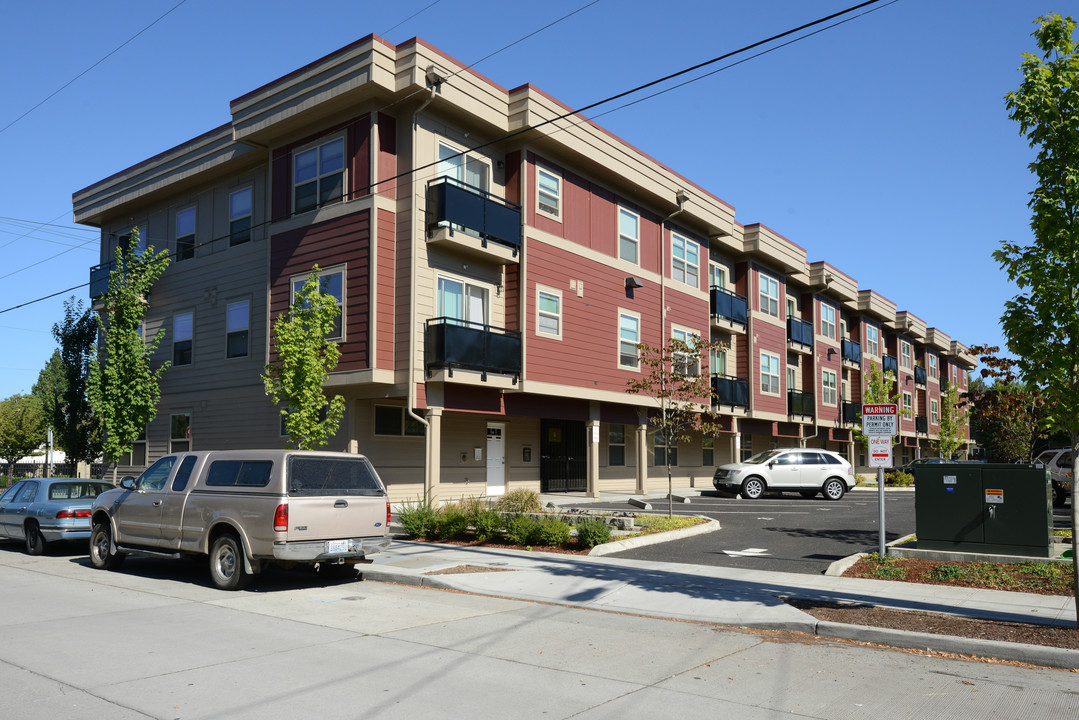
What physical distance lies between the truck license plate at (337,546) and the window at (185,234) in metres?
17.4

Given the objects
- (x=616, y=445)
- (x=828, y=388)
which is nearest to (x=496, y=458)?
(x=616, y=445)

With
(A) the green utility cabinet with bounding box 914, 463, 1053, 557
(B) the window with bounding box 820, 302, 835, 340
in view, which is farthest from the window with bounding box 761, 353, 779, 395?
(A) the green utility cabinet with bounding box 914, 463, 1053, 557

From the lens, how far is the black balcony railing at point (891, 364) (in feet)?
172

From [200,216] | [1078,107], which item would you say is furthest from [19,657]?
[200,216]

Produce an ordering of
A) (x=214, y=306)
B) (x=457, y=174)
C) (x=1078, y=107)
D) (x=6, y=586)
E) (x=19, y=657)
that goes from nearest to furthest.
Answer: (x=19, y=657) < (x=1078, y=107) < (x=6, y=586) < (x=457, y=174) < (x=214, y=306)

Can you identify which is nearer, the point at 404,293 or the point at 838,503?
the point at 404,293

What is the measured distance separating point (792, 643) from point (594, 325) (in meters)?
17.1

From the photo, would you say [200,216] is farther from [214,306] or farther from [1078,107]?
[1078,107]

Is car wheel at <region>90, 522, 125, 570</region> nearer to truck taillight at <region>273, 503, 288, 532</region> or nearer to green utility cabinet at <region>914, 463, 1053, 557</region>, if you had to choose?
truck taillight at <region>273, 503, 288, 532</region>

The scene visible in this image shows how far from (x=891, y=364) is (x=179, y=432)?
43.8 metres

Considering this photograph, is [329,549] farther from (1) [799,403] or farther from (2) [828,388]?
(2) [828,388]

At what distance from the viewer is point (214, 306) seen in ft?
82.3

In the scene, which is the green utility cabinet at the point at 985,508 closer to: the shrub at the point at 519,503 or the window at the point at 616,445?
the shrub at the point at 519,503

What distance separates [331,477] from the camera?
11883mm
